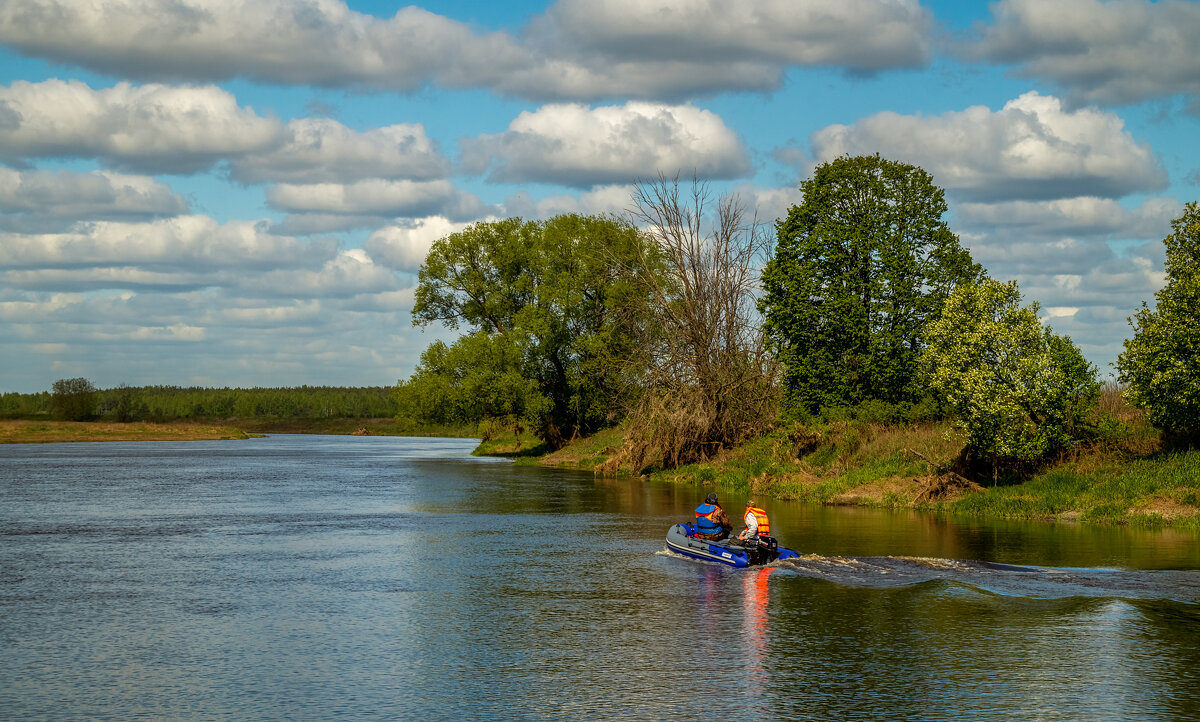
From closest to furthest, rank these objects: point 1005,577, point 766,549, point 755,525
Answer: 1. point 1005,577
2. point 766,549
3. point 755,525

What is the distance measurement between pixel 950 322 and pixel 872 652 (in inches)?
1042

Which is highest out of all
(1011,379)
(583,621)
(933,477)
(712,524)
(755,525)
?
(1011,379)

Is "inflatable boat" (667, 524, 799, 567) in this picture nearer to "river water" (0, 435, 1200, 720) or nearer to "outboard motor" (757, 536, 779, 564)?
"outboard motor" (757, 536, 779, 564)

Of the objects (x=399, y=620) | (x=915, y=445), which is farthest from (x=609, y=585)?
(x=915, y=445)

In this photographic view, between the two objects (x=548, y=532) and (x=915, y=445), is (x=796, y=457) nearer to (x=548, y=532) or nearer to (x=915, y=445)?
(x=915, y=445)

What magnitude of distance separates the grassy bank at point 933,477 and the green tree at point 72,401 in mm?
134994

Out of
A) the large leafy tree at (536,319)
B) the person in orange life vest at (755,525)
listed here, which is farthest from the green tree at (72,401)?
the person in orange life vest at (755,525)

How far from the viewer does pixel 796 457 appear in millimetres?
55312

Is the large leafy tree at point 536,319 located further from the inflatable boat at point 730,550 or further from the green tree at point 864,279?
the inflatable boat at point 730,550

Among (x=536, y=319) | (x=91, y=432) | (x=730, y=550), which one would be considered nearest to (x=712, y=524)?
(x=730, y=550)

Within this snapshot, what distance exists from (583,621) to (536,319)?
58.5 m

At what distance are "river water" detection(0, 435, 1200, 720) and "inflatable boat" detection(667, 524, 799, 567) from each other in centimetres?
→ 46

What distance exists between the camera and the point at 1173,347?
36.3 m

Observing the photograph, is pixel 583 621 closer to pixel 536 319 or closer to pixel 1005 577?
pixel 1005 577
